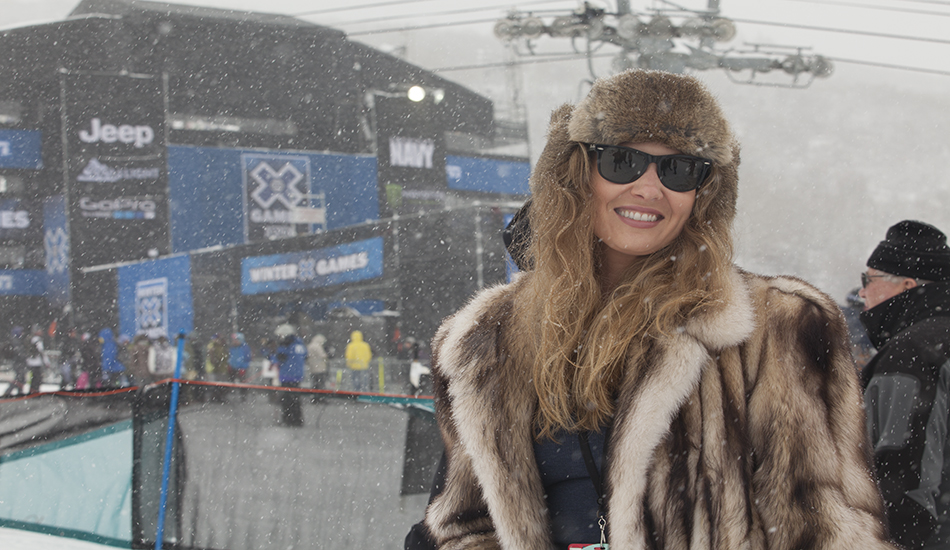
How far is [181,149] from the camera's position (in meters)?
26.1

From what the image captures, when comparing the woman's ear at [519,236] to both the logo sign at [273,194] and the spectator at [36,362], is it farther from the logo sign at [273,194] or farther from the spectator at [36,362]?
the logo sign at [273,194]

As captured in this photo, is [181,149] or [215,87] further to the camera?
[215,87]

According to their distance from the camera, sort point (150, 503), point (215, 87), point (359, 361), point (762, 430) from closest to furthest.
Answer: point (762, 430) → point (150, 503) → point (359, 361) → point (215, 87)

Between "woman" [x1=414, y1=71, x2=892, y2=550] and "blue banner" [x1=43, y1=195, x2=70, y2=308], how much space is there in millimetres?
29383

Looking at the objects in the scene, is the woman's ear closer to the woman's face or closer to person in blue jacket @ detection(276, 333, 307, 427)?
the woman's face

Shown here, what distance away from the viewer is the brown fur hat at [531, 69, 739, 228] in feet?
4.64

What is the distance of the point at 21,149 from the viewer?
27938 millimetres

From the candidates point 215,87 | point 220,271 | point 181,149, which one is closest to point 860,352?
point 220,271

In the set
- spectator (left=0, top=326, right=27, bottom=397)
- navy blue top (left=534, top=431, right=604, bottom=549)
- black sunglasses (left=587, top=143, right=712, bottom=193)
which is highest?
black sunglasses (left=587, top=143, right=712, bottom=193)

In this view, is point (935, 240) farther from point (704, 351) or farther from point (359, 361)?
point (359, 361)

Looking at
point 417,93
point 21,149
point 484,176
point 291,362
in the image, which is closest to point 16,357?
point 21,149

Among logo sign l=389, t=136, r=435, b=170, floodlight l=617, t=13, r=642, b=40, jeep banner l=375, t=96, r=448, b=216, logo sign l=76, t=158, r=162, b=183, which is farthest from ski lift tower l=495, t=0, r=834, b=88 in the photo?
logo sign l=76, t=158, r=162, b=183

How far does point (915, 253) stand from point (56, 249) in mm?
30424

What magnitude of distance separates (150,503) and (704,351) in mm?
3860
